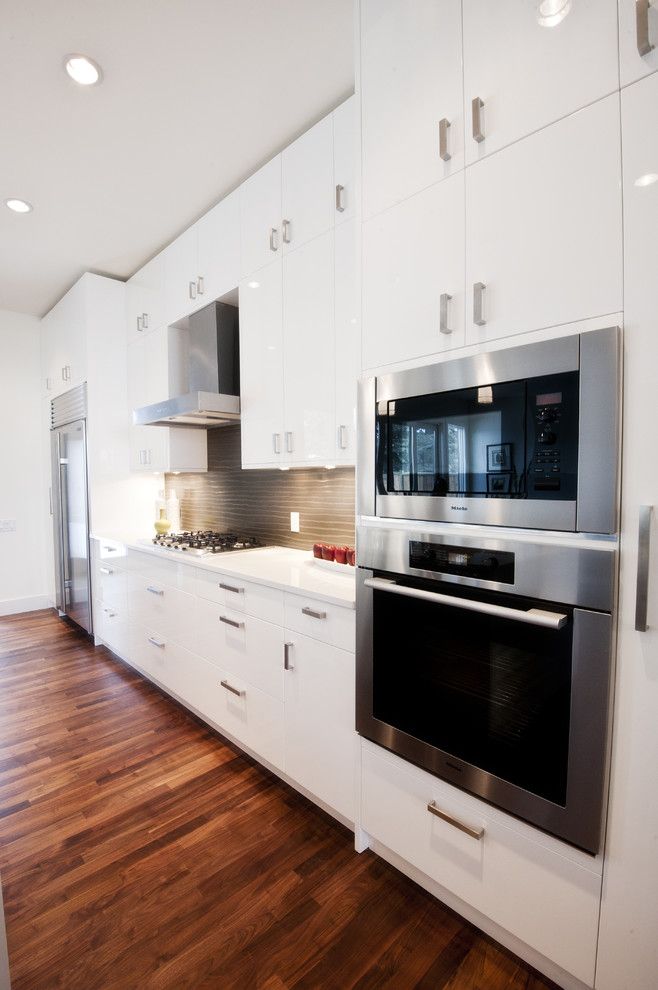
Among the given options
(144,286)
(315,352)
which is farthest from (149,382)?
(315,352)

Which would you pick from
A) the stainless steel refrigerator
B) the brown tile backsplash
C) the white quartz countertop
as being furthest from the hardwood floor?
the stainless steel refrigerator

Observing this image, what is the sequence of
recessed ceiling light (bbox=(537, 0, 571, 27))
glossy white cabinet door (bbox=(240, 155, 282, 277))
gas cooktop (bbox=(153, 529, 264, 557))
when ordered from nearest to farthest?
recessed ceiling light (bbox=(537, 0, 571, 27)) < glossy white cabinet door (bbox=(240, 155, 282, 277)) < gas cooktop (bbox=(153, 529, 264, 557))

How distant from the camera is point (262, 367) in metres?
2.35

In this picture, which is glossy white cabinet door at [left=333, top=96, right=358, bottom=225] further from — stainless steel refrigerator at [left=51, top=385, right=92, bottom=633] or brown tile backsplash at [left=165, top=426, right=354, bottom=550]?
stainless steel refrigerator at [left=51, top=385, right=92, bottom=633]

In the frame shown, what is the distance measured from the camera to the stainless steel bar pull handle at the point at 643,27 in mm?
911

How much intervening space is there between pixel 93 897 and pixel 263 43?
2925mm

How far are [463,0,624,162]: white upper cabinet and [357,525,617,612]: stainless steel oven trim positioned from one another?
0.96 m

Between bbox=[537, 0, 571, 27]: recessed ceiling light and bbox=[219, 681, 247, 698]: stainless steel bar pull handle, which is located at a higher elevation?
bbox=[537, 0, 571, 27]: recessed ceiling light

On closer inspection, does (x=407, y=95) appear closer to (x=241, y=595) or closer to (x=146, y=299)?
(x=241, y=595)

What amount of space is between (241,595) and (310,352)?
3.62ft

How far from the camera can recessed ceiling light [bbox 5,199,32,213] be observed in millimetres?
2609

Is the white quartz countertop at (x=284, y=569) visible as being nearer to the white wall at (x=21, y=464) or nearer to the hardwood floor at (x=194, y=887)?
the hardwood floor at (x=194, y=887)

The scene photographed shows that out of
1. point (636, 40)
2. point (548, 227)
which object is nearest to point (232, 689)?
point (548, 227)

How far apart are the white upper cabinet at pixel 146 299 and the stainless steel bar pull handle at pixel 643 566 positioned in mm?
3035
